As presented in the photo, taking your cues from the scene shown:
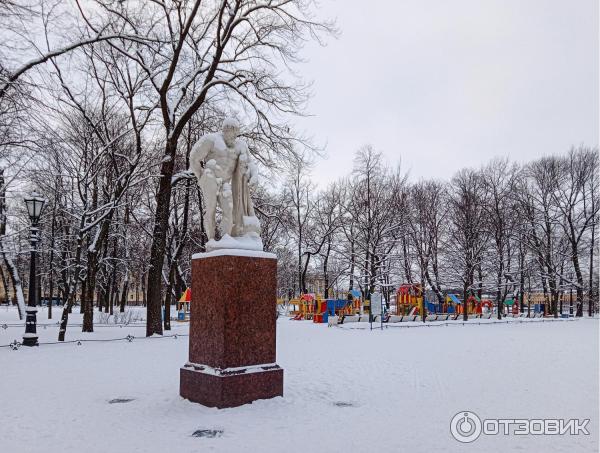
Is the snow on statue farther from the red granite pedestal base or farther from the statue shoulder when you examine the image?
the red granite pedestal base

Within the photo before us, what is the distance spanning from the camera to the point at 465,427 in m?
5.44

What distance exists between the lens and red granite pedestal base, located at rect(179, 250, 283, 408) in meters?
6.27

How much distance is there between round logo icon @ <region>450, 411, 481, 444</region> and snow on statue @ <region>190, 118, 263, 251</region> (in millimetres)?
3443

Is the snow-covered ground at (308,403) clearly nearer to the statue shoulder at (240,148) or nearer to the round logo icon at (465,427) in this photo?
the round logo icon at (465,427)

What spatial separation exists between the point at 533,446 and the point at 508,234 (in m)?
35.4

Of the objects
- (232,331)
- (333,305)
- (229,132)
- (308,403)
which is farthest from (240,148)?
(333,305)

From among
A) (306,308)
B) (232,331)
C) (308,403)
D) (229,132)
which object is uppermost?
(229,132)

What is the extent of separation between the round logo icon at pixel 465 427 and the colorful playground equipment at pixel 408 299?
2615 centimetres

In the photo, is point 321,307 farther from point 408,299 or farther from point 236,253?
point 236,253

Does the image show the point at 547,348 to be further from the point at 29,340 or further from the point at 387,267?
the point at 387,267

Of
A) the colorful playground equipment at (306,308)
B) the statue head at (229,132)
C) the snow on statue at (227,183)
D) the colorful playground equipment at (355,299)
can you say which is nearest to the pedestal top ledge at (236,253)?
the snow on statue at (227,183)

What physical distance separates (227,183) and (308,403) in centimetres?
339

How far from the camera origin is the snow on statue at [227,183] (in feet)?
23.4

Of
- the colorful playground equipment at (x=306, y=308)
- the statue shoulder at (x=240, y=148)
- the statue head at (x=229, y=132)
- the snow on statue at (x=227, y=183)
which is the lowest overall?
the colorful playground equipment at (x=306, y=308)
